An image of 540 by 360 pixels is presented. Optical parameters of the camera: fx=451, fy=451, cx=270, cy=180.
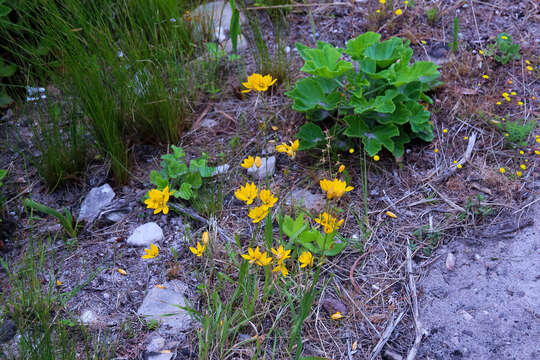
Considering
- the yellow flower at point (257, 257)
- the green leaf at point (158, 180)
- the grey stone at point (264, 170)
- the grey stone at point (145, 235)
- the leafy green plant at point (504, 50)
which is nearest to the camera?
the yellow flower at point (257, 257)

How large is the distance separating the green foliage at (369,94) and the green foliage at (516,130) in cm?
37

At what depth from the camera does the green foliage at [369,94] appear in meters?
2.12

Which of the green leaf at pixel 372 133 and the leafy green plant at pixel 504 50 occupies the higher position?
the leafy green plant at pixel 504 50

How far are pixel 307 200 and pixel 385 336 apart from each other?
29.3 inches

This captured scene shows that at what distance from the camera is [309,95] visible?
223 cm

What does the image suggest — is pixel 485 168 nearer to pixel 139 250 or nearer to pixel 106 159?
pixel 139 250

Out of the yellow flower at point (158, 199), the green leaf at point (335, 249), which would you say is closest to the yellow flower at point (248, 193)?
the yellow flower at point (158, 199)

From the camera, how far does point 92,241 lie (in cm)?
212

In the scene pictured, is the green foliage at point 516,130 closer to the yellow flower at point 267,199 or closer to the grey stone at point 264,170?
the grey stone at point 264,170

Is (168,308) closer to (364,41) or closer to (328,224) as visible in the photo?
(328,224)

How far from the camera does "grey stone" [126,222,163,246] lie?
207 cm

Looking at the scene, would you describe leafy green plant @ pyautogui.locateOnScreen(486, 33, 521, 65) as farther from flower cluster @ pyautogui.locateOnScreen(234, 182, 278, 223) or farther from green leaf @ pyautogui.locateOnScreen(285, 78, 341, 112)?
flower cluster @ pyautogui.locateOnScreen(234, 182, 278, 223)

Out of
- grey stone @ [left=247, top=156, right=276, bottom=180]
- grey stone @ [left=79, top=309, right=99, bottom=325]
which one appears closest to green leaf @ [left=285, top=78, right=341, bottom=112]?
grey stone @ [left=247, top=156, right=276, bottom=180]

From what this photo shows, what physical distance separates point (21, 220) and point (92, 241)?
451 millimetres
